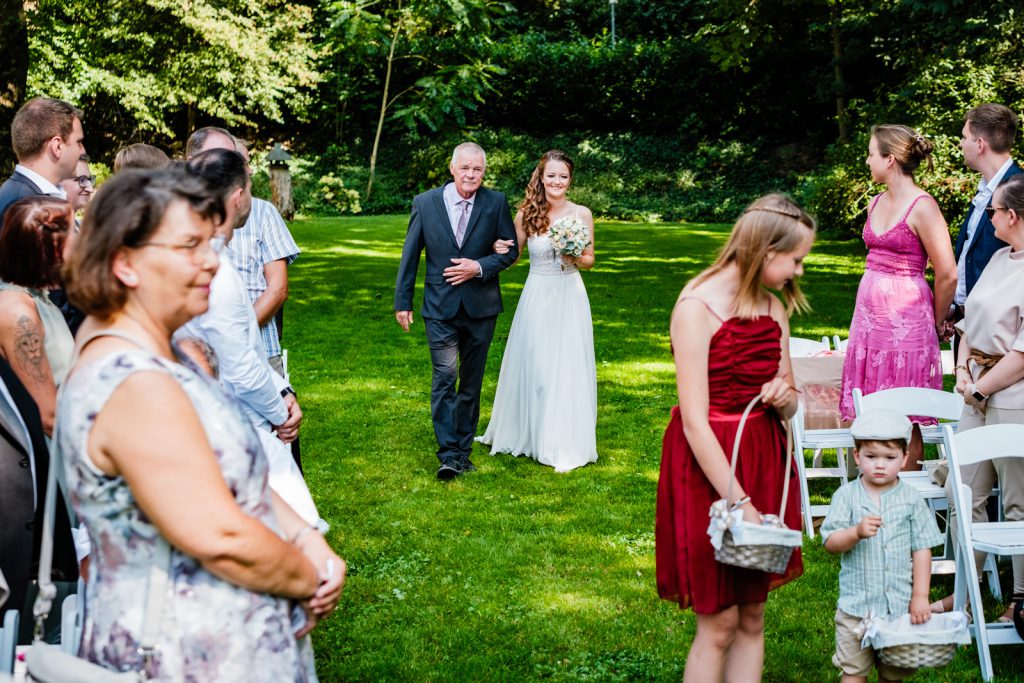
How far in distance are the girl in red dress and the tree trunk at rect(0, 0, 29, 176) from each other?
8.45m

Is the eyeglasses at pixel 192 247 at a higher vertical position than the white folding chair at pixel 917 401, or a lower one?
higher

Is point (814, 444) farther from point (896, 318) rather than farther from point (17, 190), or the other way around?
point (17, 190)

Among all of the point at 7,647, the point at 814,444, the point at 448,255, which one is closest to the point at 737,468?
the point at 7,647

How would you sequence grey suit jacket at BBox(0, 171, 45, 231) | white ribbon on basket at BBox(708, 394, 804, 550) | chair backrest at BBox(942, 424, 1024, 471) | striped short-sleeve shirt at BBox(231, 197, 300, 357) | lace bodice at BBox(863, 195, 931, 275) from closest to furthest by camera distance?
white ribbon on basket at BBox(708, 394, 804, 550) → chair backrest at BBox(942, 424, 1024, 471) → grey suit jacket at BBox(0, 171, 45, 231) → striped short-sleeve shirt at BBox(231, 197, 300, 357) → lace bodice at BBox(863, 195, 931, 275)

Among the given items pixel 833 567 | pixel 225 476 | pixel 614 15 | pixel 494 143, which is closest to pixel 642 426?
pixel 833 567

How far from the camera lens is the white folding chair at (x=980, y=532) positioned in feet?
14.5

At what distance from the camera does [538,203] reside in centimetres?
780

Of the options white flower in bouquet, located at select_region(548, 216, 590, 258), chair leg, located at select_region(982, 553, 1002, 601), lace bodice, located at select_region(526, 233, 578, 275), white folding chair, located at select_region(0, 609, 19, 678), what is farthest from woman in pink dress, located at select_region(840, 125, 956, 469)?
white folding chair, located at select_region(0, 609, 19, 678)

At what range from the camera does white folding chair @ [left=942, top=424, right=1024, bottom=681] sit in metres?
4.42

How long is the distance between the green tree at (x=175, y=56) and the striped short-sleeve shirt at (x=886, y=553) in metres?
21.8

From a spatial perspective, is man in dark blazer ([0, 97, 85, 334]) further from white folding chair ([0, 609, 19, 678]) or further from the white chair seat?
the white chair seat

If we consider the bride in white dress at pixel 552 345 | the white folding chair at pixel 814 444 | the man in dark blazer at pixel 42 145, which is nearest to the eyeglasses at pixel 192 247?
the man in dark blazer at pixel 42 145

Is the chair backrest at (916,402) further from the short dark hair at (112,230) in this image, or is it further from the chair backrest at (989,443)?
the short dark hair at (112,230)

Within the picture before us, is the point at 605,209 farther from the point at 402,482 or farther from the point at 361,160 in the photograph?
the point at 402,482
